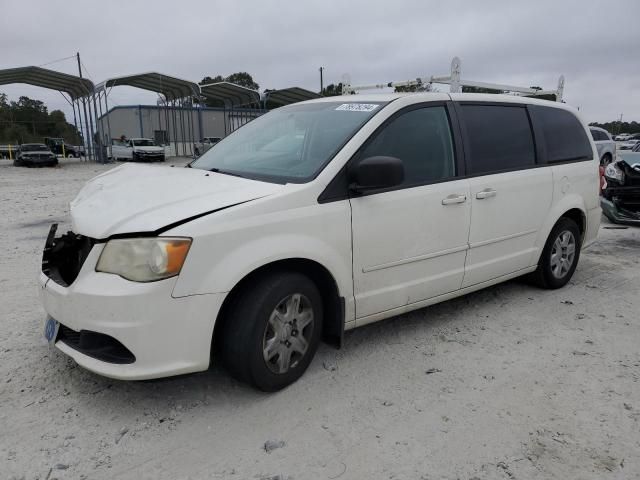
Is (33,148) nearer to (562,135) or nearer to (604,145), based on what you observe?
(604,145)

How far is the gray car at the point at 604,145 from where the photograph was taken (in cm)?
1709

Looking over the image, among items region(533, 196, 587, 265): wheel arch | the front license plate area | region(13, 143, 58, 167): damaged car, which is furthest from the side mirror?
region(13, 143, 58, 167): damaged car

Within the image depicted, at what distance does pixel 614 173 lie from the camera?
25.2ft

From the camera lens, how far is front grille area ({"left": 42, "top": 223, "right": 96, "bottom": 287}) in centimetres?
277

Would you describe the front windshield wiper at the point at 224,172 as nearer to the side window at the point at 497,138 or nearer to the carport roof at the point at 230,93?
the side window at the point at 497,138

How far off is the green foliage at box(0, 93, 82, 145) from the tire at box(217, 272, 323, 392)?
3630 centimetres

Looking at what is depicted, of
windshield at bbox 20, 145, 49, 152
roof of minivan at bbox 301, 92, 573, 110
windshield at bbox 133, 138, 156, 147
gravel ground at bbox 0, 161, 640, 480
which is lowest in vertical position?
gravel ground at bbox 0, 161, 640, 480

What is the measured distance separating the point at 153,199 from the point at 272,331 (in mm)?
994

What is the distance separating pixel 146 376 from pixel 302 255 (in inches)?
40.4

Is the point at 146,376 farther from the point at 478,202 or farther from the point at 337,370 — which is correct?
the point at 478,202

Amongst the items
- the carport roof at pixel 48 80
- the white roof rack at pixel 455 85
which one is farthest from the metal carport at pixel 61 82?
the white roof rack at pixel 455 85

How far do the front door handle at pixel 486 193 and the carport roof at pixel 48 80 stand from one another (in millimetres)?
27443

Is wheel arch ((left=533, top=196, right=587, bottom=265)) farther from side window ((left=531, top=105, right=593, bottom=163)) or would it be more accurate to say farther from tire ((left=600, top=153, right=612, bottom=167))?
tire ((left=600, top=153, right=612, bottom=167))

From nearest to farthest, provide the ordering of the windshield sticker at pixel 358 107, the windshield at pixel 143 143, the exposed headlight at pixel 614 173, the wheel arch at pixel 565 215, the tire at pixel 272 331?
1. the tire at pixel 272 331
2. the windshield sticker at pixel 358 107
3. the wheel arch at pixel 565 215
4. the exposed headlight at pixel 614 173
5. the windshield at pixel 143 143
